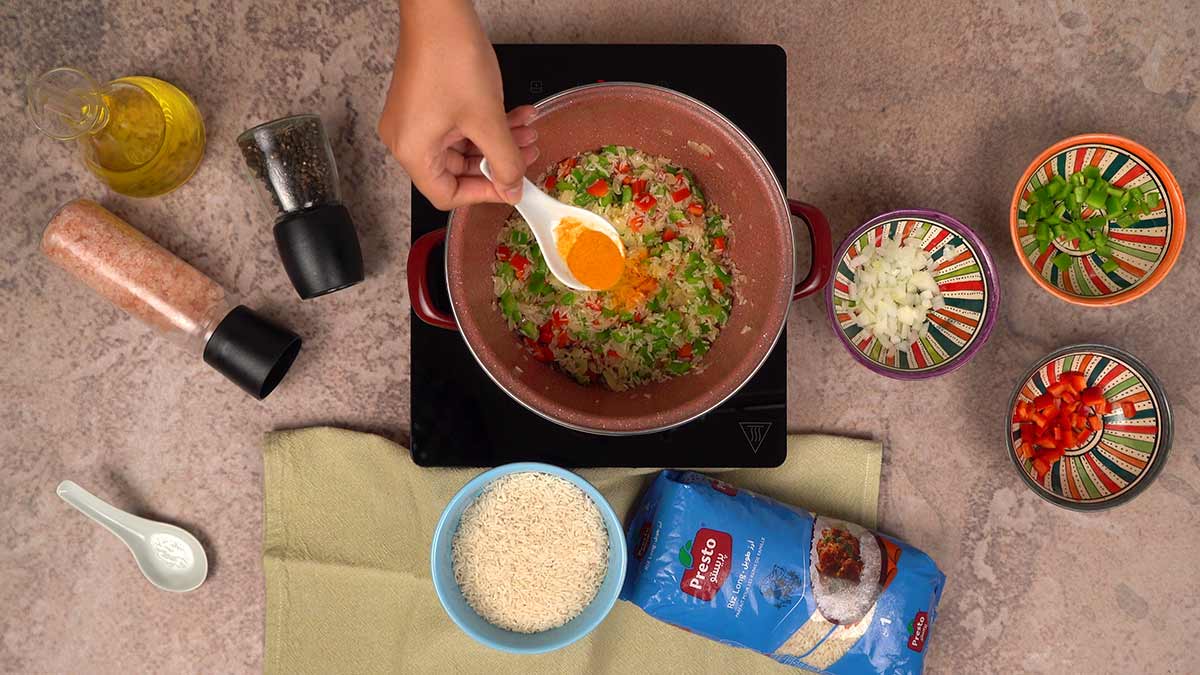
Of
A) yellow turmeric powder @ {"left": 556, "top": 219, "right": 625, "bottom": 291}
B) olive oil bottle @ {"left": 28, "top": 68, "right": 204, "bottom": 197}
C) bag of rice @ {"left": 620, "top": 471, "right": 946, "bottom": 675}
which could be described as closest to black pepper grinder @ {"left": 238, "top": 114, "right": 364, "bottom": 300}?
olive oil bottle @ {"left": 28, "top": 68, "right": 204, "bottom": 197}

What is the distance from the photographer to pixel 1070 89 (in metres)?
1.36

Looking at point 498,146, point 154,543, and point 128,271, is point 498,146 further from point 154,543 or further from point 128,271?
point 154,543

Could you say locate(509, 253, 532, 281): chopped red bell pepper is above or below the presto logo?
above

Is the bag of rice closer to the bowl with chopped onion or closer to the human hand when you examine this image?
the bowl with chopped onion

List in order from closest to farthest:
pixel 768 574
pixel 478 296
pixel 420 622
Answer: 1. pixel 478 296
2. pixel 768 574
3. pixel 420 622

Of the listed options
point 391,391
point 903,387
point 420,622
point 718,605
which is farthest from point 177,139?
point 903,387

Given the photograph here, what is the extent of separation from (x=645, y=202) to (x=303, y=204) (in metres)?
0.53

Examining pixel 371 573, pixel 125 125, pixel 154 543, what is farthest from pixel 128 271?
pixel 371 573

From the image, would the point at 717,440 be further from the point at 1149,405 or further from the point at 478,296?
the point at 1149,405

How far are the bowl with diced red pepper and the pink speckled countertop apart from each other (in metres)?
0.06

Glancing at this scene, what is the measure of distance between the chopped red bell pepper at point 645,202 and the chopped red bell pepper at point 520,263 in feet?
0.61

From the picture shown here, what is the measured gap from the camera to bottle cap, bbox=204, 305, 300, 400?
122 centimetres

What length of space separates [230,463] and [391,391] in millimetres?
299

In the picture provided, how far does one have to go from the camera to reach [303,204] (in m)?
1.23
